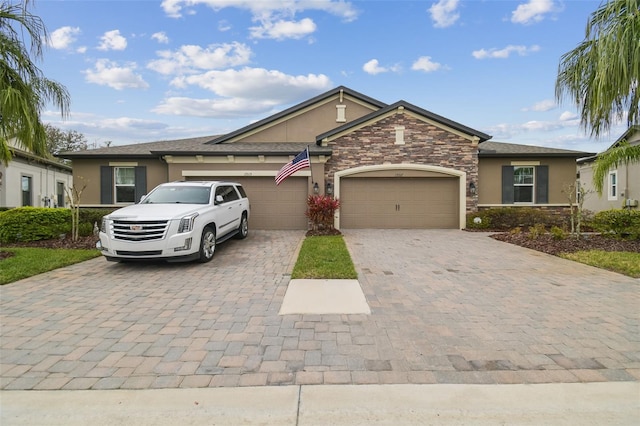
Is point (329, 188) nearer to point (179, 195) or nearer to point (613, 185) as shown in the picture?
point (179, 195)

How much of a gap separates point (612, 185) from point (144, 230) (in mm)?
23801

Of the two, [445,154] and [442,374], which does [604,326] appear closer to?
[442,374]

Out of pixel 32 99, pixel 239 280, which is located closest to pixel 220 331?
pixel 239 280

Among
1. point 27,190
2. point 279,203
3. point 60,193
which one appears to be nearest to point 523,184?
point 279,203

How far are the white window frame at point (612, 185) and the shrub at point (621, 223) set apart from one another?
35.3 ft

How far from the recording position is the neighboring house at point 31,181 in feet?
61.3

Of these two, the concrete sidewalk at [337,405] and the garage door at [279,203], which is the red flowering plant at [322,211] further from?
the concrete sidewalk at [337,405]

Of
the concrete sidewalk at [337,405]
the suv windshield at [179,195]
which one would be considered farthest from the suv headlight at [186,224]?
the concrete sidewalk at [337,405]

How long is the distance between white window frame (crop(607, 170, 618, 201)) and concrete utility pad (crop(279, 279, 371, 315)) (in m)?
20.6

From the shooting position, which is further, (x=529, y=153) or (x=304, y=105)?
(x=304, y=105)

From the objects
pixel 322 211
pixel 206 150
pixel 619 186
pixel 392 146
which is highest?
pixel 392 146

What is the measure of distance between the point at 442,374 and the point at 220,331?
8.26 feet

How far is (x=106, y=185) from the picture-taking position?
1538 centimetres

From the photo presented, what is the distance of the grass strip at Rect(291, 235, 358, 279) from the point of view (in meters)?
6.90
